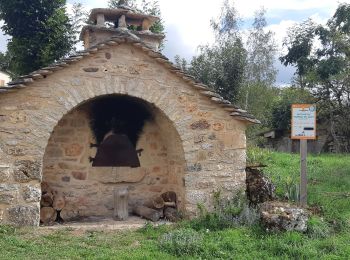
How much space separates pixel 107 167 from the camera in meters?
9.29

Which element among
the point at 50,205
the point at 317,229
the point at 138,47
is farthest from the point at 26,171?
the point at 317,229

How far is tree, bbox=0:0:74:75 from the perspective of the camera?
562 inches

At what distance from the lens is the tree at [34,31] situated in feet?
46.9

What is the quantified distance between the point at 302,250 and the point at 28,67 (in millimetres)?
11752

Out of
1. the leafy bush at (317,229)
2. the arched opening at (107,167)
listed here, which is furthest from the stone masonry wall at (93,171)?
the leafy bush at (317,229)

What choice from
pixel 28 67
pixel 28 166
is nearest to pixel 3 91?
pixel 28 166

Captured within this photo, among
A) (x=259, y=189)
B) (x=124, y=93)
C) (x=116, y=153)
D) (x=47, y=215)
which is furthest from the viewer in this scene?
(x=116, y=153)

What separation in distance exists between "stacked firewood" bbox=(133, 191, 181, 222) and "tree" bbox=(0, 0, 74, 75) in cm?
748

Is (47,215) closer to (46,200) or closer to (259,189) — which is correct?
(46,200)

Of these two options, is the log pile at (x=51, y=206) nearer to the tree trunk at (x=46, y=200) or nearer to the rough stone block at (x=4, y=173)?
the tree trunk at (x=46, y=200)

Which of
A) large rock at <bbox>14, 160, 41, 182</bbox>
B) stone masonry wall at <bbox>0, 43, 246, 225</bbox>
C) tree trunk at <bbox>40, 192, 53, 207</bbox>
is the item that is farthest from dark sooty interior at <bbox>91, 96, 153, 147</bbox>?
large rock at <bbox>14, 160, 41, 182</bbox>

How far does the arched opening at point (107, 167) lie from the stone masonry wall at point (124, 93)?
0.37m

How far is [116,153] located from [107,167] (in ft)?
1.17

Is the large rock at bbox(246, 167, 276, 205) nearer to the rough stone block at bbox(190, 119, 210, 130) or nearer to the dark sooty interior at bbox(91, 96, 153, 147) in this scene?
the rough stone block at bbox(190, 119, 210, 130)
